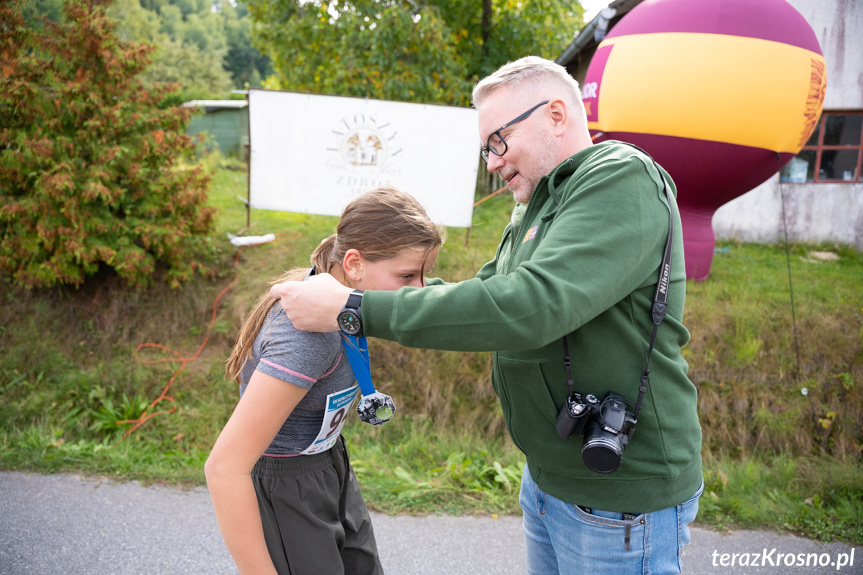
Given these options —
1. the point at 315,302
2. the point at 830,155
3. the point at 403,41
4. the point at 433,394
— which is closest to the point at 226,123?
the point at 403,41

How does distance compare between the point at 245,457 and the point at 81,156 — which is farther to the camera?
the point at 81,156

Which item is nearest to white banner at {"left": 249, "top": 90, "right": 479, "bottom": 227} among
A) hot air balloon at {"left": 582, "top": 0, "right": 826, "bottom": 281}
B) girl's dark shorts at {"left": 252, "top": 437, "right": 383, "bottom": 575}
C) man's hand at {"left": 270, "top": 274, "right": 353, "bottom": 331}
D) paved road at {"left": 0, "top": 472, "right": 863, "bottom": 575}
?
hot air balloon at {"left": 582, "top": 0, "right": 826, "bottom": 281}

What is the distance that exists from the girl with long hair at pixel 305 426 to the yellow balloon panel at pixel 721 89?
406 cm

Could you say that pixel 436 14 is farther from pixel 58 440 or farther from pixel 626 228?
pixel 626 228

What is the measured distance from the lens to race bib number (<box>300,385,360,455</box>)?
5.98ft

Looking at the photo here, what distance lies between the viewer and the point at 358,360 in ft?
5.67

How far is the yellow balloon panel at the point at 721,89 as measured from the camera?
497cm

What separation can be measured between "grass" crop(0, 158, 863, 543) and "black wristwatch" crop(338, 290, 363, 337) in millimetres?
2631

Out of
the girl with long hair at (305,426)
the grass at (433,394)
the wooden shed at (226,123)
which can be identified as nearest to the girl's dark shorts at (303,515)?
the girl with long hair at (305,426)

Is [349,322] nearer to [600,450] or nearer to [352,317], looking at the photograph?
[352,317]

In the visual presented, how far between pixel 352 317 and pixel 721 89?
4.84 m

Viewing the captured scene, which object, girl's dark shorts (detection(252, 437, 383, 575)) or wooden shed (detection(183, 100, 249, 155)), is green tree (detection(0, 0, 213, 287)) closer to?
girl's dark shorts (detection(252, 437, 383, 575))

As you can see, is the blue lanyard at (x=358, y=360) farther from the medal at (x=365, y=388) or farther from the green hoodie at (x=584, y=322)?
the green hoodie at (x=584, y=322)

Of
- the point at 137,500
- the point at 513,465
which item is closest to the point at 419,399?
A: the point at 513,465
